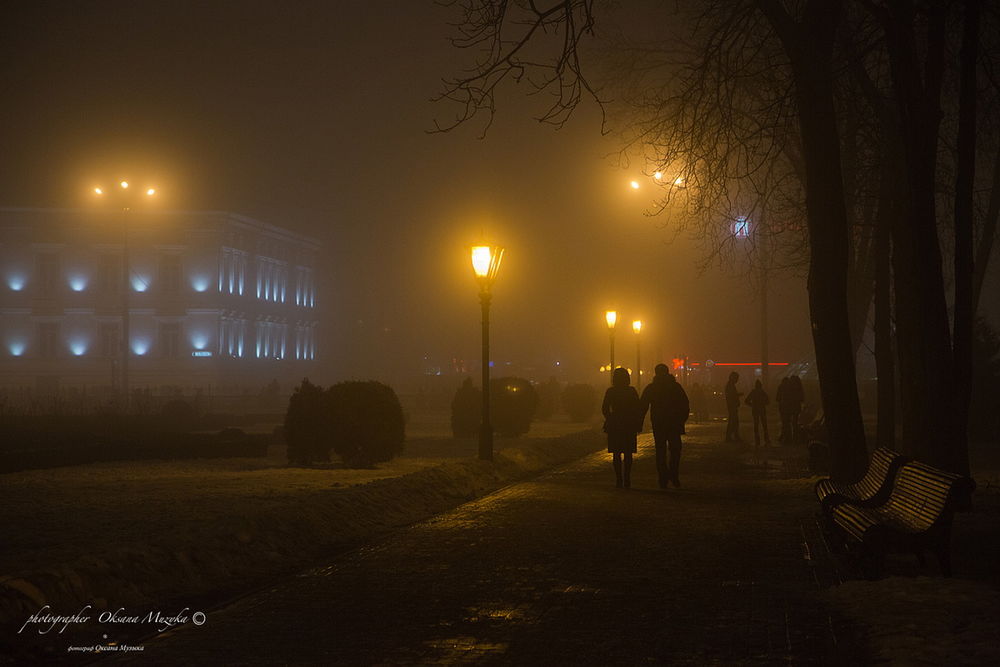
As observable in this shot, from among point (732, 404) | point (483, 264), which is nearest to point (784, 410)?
point (732, 404)

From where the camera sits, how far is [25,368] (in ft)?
266

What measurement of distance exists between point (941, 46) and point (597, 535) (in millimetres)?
6949

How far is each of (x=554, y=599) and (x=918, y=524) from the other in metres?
2.90

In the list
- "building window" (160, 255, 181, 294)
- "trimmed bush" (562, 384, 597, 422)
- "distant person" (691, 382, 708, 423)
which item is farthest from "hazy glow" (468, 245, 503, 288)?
"building window" (160, 255, 181, 294)

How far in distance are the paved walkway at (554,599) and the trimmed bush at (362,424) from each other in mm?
8721

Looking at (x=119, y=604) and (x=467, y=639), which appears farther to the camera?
(x=119, y=604)

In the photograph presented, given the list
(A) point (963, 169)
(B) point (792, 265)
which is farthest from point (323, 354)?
(A) point (963, 169)

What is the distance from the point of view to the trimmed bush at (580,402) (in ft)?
164

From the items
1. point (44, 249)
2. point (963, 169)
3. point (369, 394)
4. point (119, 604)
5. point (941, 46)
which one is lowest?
point (119, 604)

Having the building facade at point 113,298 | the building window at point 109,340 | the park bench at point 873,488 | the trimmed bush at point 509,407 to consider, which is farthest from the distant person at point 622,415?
the building window at point 109,340

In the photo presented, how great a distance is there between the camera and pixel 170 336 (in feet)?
270

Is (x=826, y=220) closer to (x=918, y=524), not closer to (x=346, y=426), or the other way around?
(x=918, y=524)

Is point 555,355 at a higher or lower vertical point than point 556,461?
higher

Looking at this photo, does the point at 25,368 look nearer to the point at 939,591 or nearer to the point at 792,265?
the point at 792,265
